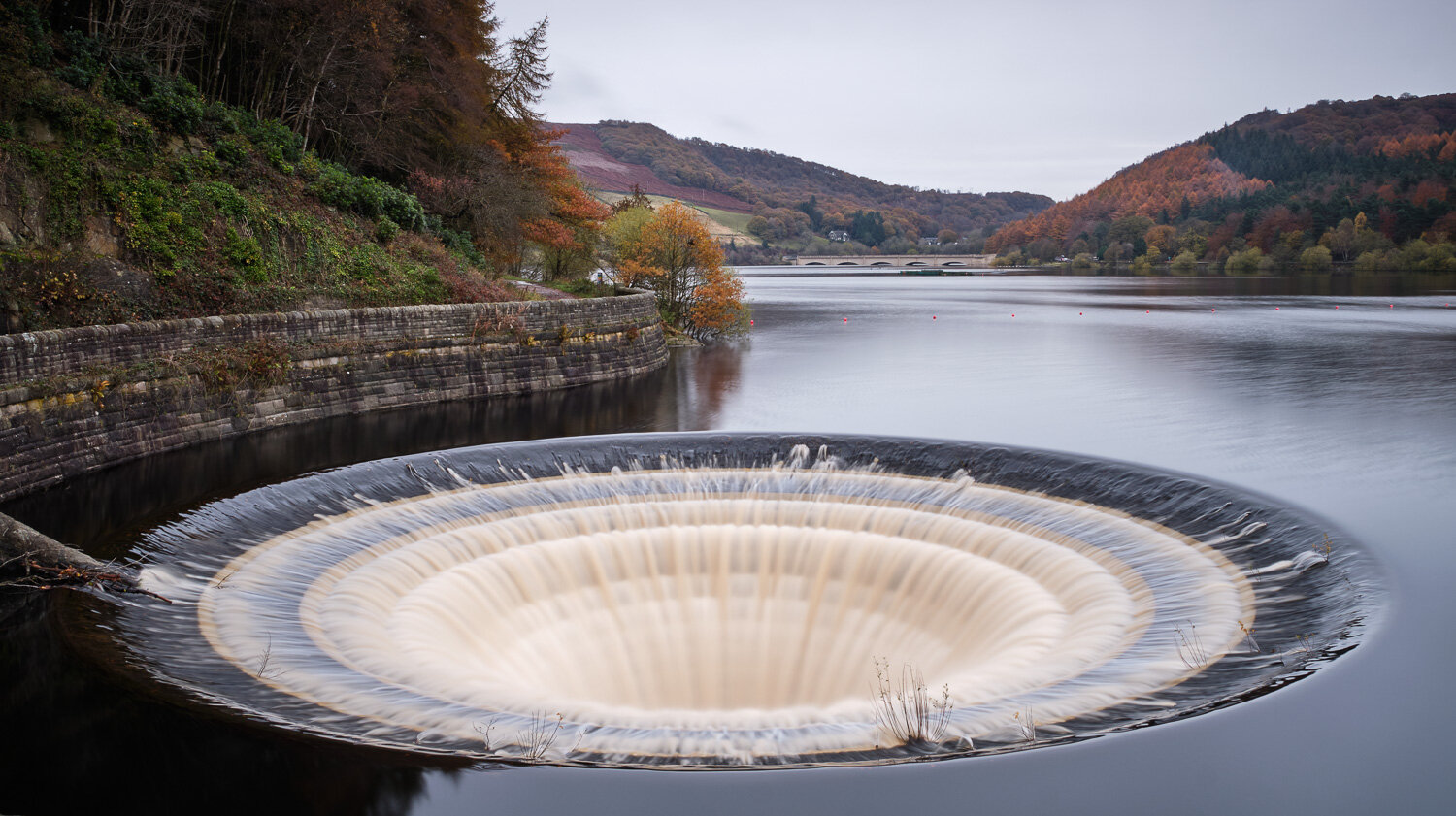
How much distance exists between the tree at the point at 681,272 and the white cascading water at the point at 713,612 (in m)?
24.8

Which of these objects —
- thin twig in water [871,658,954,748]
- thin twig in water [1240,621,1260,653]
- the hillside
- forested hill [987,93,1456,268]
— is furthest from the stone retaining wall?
forested hill [987,93,1456,268]

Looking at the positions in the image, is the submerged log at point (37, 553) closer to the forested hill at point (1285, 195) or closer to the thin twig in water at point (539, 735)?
the thin twig in water at point (539, 735)

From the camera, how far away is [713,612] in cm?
A: 1159

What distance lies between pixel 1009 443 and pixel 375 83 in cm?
2157

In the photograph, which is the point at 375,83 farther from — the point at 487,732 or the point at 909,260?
the point at 909,260

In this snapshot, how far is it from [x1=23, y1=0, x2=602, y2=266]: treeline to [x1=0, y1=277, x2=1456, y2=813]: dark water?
8455 mm

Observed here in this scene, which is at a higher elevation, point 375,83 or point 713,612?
point 375,83

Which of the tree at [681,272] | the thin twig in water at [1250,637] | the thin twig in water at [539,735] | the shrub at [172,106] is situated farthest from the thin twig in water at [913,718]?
the tree at [681,272]

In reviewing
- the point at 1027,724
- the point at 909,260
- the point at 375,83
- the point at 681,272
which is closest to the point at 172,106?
the point at 375,83

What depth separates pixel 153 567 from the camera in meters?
10.5

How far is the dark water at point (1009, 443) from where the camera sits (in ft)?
20.5

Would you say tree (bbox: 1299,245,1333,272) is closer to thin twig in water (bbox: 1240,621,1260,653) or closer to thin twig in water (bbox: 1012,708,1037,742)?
thin twig in water (bbox: 1240,621,1260,653)

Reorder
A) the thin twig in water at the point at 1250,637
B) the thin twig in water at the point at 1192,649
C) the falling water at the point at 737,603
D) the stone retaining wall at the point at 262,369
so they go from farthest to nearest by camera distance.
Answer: the stone retaining wall at the point at 262,369 → the thin twig in water at the point at 1250,637 → the thin twig in water at the point at 1192,649 → the falling water at the point at 737,603

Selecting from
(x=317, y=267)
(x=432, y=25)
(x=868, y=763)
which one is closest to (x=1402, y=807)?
(x=868, y=763)
